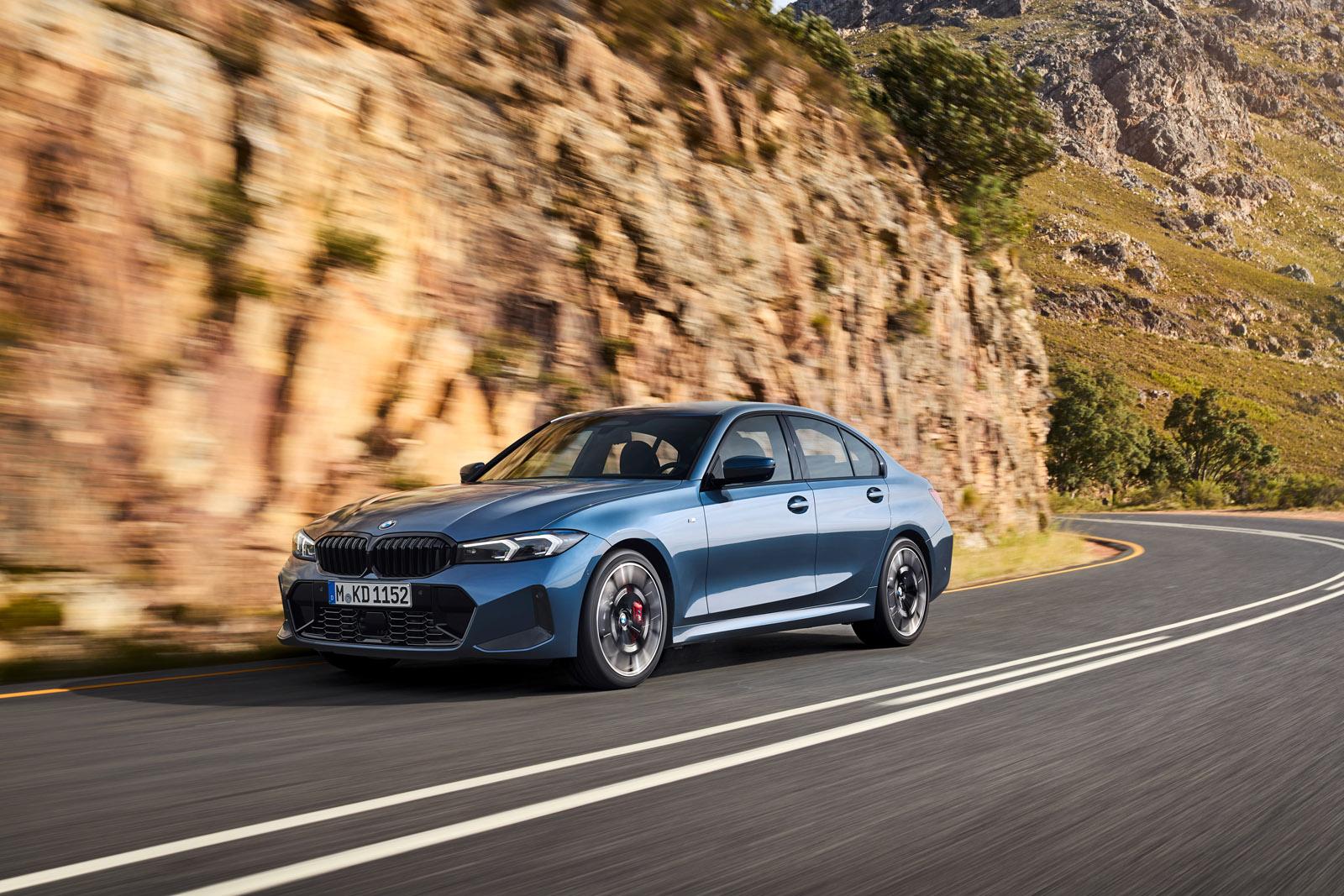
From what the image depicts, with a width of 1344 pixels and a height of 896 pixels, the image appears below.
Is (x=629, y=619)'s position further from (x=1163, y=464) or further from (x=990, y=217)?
(x=1163, y=464)

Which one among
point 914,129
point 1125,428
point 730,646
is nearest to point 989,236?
point 914,129

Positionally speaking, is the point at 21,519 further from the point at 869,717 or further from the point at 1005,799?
the point at 1005,799

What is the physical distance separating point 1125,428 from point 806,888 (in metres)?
60.7

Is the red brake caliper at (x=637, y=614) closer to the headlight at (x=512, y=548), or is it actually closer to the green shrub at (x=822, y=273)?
the headlight at (x=512, y=548)

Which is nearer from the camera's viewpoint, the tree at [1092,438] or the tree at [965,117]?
the tree at [965,117]

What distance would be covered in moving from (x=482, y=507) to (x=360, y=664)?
1405 mm

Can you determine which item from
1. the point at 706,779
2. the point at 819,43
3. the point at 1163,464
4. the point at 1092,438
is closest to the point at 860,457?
the point at 706,779

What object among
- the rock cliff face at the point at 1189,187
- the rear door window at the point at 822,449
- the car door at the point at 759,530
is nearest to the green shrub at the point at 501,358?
the rear door window at the point at 822,449

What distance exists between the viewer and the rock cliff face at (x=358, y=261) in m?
8.77

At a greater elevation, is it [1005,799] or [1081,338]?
[1081,338]

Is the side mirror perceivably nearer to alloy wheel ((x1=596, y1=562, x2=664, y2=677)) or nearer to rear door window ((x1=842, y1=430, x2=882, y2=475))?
alloy wheel ((x1=596, y1=562, x2=664, y2=677))

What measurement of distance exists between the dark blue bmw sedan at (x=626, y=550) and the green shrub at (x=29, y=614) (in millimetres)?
1673

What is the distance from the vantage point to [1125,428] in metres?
60.7

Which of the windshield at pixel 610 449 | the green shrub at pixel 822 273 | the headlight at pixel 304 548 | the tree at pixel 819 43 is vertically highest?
the tree at pixel 819 43
